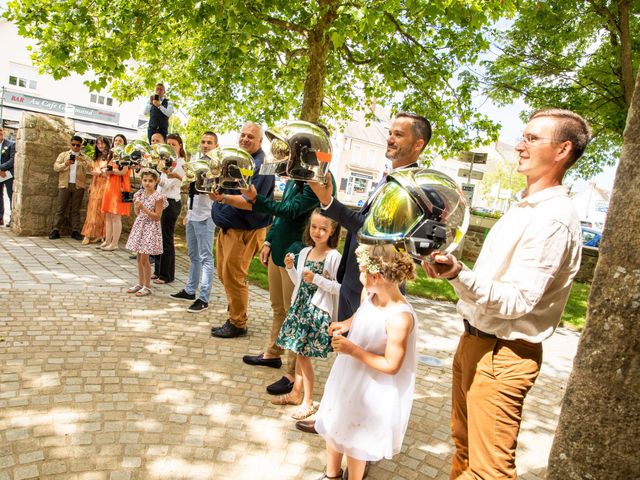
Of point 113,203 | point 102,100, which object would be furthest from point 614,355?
point 102,100

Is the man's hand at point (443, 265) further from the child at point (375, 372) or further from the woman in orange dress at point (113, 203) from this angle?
the woman in orange dress at point (113, 203)

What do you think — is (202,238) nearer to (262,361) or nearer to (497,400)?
(262,361)

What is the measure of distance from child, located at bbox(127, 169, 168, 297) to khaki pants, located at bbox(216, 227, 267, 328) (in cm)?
182

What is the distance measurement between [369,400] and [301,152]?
56.6 inches

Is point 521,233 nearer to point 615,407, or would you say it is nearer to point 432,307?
point 615,407

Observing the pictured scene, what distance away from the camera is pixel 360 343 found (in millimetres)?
2732

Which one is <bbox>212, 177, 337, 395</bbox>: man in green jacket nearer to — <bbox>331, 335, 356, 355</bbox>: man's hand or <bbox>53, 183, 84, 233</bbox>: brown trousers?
<bbox>331, 335, 356, 355</bbox>: man's hand

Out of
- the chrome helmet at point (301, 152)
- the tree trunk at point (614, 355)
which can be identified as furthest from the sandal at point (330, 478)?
the chrome helmet at point (301, 152)

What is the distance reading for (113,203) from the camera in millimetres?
9266

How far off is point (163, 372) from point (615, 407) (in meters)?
3.61

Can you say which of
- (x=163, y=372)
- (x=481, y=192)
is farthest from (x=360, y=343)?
(x=481, y=192)

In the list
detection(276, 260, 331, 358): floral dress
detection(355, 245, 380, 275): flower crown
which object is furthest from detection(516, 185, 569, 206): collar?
detection(276, 260, 331, 358): floral dress

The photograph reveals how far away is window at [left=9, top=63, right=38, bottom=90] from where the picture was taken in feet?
99.4

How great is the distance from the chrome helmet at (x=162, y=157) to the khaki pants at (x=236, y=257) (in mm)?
1553
